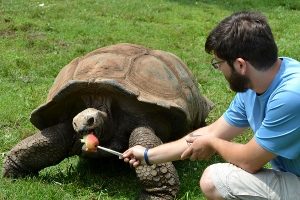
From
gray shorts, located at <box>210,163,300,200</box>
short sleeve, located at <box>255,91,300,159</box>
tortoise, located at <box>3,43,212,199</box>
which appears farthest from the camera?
tortoise, located at <box>3,43,212,199</box>

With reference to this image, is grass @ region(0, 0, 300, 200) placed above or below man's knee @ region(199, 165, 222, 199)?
below

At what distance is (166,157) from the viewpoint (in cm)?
384

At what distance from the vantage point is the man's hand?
3.54 meters

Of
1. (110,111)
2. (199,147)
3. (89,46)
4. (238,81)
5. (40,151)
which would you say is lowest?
(89,46)

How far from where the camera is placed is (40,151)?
→ 4941 millimetres

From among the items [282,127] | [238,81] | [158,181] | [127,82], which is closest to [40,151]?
[127,82]

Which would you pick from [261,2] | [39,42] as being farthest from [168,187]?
[261,2]

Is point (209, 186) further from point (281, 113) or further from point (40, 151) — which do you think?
point (40, 151)

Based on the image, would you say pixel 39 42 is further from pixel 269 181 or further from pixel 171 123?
pixel 269 181

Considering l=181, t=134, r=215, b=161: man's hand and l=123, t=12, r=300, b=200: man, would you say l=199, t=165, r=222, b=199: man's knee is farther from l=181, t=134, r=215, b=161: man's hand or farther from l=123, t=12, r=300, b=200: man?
l=181, t=134, r=215, b=161: man's hand

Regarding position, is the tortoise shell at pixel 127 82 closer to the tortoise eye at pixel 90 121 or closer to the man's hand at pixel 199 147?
the tortoise eye at pixel 90 121

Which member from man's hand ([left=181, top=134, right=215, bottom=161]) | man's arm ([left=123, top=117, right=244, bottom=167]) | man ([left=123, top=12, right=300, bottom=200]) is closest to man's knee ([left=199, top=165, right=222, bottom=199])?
man ([left=123, top=12, right=300, bottom=200])

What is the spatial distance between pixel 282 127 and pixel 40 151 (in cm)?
236

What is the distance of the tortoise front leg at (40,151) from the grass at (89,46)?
0.43 feet
